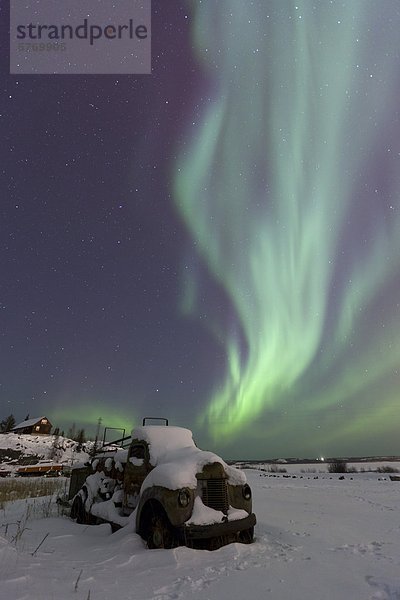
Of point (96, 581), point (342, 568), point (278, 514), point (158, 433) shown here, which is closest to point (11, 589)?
point (96, 581)

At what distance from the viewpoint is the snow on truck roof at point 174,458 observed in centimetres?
617

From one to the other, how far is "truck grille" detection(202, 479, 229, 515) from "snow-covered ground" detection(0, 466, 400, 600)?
62cm

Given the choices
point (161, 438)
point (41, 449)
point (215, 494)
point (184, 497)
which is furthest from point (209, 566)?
point (41, 449)

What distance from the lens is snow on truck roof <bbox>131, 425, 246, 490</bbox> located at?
617 cm

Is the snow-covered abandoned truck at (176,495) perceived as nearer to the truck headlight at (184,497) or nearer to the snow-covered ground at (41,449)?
the truck headlight at (184,497)

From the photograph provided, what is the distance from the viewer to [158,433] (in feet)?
26.5

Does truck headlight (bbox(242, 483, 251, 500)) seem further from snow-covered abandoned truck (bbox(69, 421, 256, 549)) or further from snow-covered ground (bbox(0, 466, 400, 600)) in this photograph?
snow-covered ground (bbox(0, 466, 400, 600))

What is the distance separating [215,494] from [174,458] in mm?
1201

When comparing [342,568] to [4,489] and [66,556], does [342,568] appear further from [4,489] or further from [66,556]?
[4,489]

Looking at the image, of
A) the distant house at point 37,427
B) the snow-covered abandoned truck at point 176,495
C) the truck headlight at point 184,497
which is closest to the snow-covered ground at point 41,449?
the distant house at point 37,427

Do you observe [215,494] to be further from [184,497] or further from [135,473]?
[135,473]

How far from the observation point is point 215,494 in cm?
638

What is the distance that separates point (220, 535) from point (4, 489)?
53.4ft

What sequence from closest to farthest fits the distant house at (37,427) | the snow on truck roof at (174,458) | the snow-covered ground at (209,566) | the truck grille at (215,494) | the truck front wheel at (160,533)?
the snow-covered ground at (209,566)
the truck front wheel at (160,533)
the snow on truck roof at (174,458)
the truck grille at (215,494)
the distant house at (37,427)
